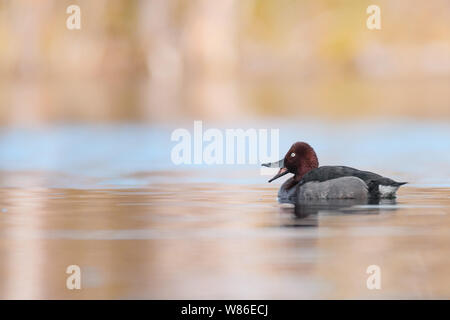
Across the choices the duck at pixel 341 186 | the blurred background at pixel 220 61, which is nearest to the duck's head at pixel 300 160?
the duck at pixel 341 186

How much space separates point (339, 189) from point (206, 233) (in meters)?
2.33

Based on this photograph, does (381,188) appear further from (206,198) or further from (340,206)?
(206,198)

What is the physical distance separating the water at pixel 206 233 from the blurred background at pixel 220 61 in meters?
11.1

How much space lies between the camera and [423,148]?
19656 millimetres

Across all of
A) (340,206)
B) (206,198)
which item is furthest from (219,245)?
(206,198)

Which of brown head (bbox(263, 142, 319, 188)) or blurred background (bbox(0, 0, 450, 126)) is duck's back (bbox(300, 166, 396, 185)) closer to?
brown head (bbox(263, 142, 319, 188))

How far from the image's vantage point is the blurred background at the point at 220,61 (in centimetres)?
3195

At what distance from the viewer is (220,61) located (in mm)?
60000

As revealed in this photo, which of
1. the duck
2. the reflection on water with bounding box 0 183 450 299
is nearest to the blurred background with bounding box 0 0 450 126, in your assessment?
the duck

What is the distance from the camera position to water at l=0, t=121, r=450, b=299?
841 centimetres

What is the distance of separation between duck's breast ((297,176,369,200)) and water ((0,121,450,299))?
30 cm

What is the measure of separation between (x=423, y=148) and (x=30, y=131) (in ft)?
25.0

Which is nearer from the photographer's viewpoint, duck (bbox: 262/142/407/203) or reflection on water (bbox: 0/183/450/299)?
reflection on water (bbox: 0/183/450/299)
